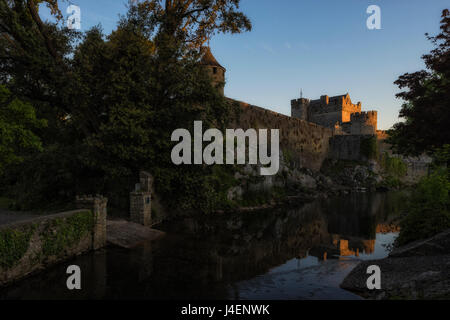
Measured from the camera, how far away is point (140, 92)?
1728cm

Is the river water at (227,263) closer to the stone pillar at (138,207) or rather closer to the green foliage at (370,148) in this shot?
the stone pillar at (138,207)

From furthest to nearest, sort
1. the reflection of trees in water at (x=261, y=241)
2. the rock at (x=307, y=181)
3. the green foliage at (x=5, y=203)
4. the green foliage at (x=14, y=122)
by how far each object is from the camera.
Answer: the rock at (x=307, y=181) → the green foliage at (x=5, y=203) → the green foliage at (x=14, y=122) → the reflection of trees in water at (x=261, y=241)

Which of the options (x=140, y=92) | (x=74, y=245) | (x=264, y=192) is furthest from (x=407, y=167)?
(x=74, y=245)

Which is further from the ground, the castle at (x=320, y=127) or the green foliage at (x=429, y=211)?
the castle at (x=320, y=127)

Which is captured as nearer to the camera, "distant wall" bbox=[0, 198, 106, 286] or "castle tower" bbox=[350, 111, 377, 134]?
"distant wall" bbox=[0, 198, 106, 286]

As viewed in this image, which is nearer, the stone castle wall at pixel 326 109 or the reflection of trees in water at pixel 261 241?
the reflection of trees in water at pixel 261 241

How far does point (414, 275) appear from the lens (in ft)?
25.0

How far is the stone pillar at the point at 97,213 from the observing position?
11.9m

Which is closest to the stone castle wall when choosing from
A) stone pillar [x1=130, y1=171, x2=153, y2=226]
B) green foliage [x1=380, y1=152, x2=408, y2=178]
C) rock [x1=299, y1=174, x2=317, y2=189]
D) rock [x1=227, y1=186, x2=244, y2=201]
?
green foliage [x1=380, y1=152, x2=408, y2=178]

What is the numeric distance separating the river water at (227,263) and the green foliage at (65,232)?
2.20 ft

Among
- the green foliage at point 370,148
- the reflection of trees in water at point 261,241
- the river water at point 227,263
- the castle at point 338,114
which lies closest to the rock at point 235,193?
the reflection of trees in water at point 261,241

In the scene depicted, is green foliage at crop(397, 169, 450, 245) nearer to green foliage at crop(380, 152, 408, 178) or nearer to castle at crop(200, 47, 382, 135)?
green foliage at crop(380, 152, 408, 178)

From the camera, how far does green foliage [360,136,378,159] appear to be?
5209 cm

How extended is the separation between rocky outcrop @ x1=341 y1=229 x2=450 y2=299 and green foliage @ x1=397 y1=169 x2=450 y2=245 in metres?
1.81
